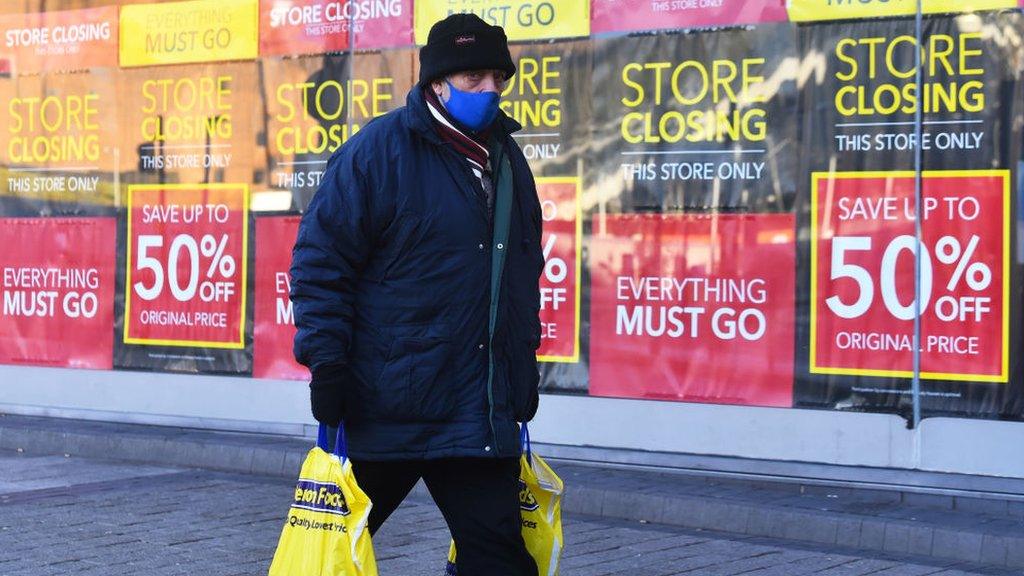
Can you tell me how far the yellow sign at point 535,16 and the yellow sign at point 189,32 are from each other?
4.93 feet

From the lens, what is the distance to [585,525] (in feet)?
27.4

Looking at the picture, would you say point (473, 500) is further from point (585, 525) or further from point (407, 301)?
point (585, 525)

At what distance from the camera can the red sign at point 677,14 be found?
29.5 ft

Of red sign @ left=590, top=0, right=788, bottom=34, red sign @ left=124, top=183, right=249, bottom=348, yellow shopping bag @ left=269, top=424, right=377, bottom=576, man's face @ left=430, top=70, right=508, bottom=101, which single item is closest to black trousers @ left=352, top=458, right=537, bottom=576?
yellow shopping bag @ left=269, top=424, right=377, bottom=576

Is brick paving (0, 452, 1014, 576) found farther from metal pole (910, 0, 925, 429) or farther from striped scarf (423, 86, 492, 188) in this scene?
striped scarf (423, 86, 492, 188)

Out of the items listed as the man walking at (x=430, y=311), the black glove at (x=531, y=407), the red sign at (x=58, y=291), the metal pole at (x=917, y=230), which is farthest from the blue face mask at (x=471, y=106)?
the red sign at (x=58, y=291)

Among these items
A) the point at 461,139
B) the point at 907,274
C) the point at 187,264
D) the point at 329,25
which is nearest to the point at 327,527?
the point at 461,139

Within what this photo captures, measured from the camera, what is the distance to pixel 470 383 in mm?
4535

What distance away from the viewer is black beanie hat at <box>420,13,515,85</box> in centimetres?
464

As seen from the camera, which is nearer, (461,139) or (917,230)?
(461,139)

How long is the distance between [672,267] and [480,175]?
15.3 feet

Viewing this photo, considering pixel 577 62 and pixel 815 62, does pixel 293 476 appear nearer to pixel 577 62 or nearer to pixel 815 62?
pixel 577 62

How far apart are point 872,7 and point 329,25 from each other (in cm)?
339

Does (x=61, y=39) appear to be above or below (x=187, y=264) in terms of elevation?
above
